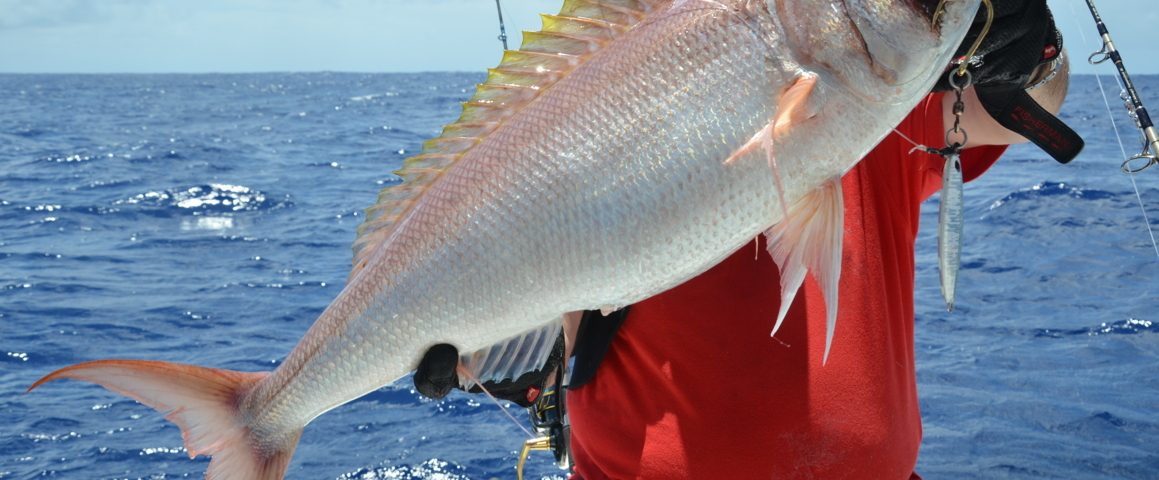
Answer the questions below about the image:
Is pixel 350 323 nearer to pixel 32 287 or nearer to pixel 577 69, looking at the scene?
pixel 577 69

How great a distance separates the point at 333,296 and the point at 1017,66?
8124 mm

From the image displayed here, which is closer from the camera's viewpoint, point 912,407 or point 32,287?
point 912,407

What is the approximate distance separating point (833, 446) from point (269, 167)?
62.8ft

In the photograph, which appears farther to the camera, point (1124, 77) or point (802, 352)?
point (1124, 77)

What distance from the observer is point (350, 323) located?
2.16m

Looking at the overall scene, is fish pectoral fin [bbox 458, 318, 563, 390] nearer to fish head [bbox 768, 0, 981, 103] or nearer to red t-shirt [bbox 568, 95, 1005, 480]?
red t-shirt [bbox 568, 95, 1005, 480]

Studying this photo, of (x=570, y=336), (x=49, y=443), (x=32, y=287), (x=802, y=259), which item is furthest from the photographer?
(x=32, y=287)

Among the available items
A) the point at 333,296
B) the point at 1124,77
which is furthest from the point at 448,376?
the point at 333,296

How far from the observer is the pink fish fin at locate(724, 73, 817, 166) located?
5.87ft

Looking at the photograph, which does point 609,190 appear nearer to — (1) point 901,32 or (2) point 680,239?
(2) point 680,239

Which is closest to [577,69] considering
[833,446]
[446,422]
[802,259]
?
[802,259]

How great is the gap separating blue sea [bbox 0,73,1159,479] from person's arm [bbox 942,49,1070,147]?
0.87 meters

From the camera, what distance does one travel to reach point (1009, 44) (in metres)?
2.09

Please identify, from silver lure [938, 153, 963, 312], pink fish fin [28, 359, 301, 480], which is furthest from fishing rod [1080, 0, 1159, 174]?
pink fish fin [28, 359, 301, 480]
